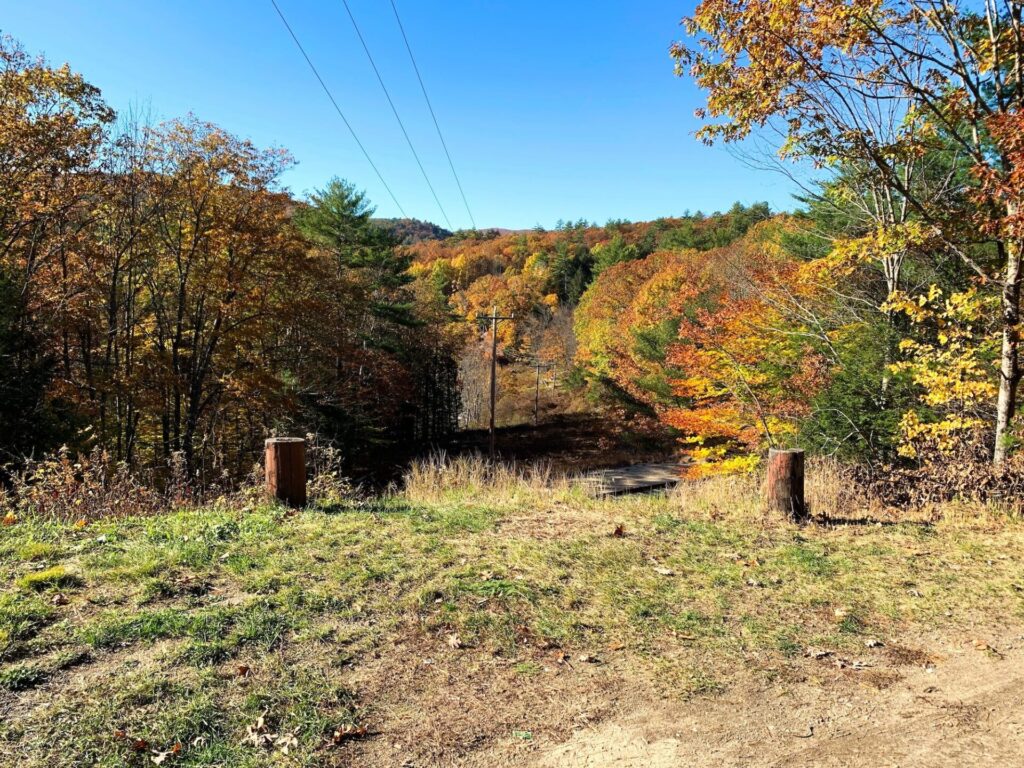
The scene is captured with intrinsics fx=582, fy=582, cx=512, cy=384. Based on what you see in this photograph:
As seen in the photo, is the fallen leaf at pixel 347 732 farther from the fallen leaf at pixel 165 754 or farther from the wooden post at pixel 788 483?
→ the wooden post at pixel 788 483

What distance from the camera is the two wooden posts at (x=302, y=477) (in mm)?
6012

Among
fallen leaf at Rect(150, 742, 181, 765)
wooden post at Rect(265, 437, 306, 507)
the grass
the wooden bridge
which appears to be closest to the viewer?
fallen leaf at Rect(150, 742, 181, 765)

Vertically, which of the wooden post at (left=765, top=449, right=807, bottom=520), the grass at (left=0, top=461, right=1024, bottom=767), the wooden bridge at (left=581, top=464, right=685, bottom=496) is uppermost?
the wooden post at (left=765, top=449, right=807, bottom=520)

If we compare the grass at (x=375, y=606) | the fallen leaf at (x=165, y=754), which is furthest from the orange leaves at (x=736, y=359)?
the fallen leaf at (x=165, y=754)

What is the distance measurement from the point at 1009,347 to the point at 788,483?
338cm

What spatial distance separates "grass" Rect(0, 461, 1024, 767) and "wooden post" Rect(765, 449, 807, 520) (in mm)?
223

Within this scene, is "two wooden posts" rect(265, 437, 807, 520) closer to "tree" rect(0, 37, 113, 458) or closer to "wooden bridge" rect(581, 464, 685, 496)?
"tree" rect(0, 37, 113, 458)

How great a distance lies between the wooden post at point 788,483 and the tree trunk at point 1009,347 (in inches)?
113

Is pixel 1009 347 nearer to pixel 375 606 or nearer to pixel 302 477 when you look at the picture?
pixel 375 606

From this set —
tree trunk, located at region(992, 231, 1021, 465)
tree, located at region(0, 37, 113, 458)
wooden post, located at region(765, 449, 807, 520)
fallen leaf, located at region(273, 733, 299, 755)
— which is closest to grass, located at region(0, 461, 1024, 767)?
fallen leaf, located at region(273, 733, 299, 755)

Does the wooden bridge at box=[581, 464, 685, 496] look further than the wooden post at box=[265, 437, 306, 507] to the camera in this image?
Yes

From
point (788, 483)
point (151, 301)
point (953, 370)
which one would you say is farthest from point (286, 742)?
point (151, 301)

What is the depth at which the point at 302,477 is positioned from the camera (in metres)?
6.11

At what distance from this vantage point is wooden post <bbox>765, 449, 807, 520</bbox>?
20.2 ft
